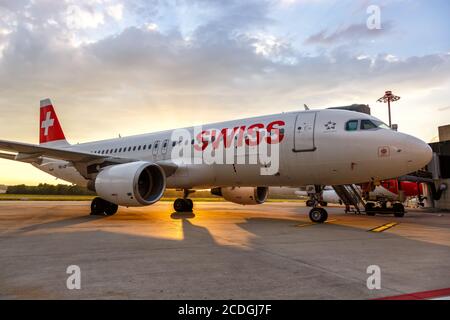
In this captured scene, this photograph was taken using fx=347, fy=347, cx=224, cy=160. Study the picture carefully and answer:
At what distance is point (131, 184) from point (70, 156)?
12.2ft

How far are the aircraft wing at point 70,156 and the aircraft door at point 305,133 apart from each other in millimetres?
5107

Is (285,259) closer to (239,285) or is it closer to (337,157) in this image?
(239,285)

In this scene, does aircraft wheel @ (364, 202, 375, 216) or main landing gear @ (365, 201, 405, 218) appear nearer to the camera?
main landing gear @ (365, 201, 405, 218)

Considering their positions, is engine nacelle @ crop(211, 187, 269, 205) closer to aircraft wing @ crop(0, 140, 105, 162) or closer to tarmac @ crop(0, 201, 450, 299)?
aircraft wing @ crop(0, 140, 105, 162)

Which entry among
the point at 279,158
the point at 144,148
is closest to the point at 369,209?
the point at 279,158

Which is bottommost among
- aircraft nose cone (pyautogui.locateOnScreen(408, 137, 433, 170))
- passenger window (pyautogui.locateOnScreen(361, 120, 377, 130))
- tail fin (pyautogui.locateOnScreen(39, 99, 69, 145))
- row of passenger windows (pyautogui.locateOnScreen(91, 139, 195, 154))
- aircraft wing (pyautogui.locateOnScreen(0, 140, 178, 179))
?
aircraft nose cone (pyautogui.locateOnScreen(408, 137, 433, 170))

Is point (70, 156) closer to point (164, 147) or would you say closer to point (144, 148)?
point (144, 148)

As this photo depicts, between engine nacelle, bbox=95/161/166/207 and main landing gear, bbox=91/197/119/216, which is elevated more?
engine nacelle, bbox=95/161/166/207

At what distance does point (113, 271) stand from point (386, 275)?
351cm

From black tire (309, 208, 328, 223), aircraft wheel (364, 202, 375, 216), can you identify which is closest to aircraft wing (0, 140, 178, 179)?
black tire (309, 208, 328, 223)

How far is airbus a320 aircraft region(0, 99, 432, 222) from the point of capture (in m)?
10.0

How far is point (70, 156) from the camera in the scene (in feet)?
43.0

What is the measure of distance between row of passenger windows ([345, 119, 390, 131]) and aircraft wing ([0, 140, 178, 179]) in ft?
22.0
